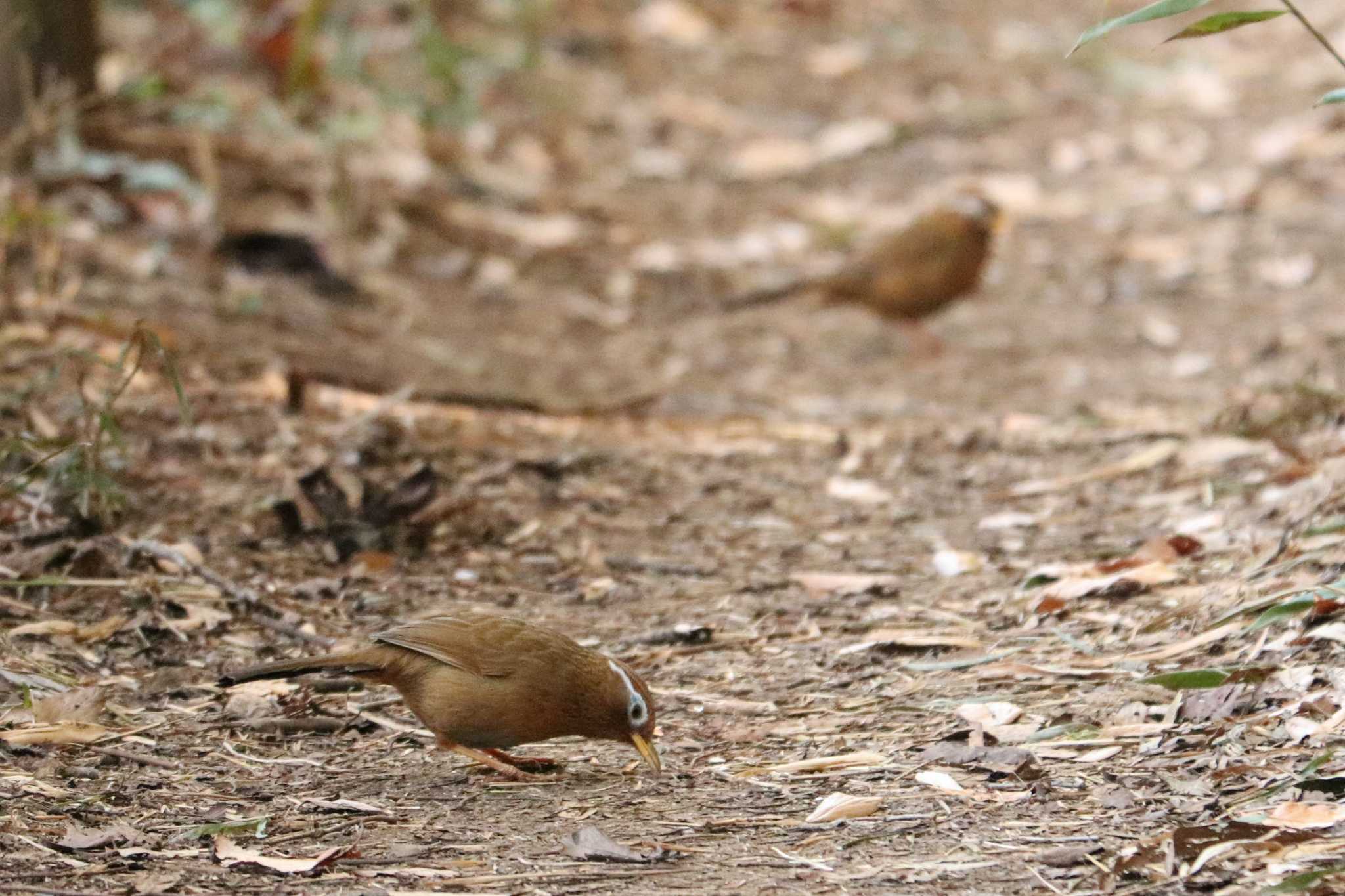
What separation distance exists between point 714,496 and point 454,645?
1.82m

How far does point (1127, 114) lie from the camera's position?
927 centimetres

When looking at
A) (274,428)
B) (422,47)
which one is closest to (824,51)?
(422,47)

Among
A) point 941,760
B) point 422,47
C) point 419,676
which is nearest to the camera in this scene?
point 941,760

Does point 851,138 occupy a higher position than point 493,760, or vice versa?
point 851,138

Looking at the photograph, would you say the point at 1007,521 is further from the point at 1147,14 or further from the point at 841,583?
the point at 1147,14

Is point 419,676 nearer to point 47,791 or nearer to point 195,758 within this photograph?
point 195,758

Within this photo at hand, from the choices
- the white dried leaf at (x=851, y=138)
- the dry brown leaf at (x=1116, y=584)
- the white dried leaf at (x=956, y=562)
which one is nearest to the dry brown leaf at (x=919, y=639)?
the dry brown leaf at (x=1116, y=584)

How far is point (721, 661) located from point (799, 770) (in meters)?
0.66

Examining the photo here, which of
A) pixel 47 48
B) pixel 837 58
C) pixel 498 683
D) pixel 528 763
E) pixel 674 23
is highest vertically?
pixel 674 23

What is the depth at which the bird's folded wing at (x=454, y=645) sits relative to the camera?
293 cm

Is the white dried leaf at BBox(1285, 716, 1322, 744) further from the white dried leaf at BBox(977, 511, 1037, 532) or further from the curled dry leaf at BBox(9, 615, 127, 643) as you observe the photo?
the curled dry leaf at BBox(9, 615, 127, 643)

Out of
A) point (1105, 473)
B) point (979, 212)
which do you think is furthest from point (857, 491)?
point (979, 212)

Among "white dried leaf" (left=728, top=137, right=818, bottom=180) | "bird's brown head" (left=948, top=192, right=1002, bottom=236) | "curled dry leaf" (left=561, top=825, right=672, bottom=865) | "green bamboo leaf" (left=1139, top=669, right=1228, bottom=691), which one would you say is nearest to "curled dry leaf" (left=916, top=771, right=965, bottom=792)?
"green bamboo leaf" (left=1139, top=669, right=1228, bottom=691)

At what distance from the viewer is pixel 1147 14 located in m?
2.62
